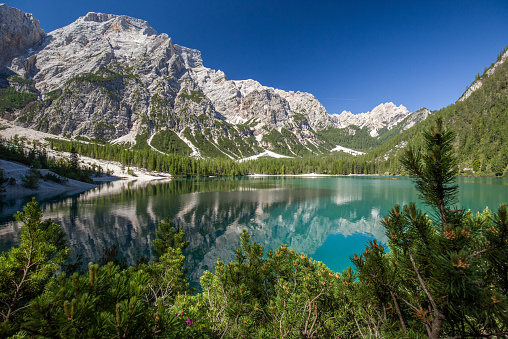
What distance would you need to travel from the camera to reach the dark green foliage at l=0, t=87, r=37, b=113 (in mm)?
150750

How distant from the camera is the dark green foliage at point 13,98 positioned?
15075 cm

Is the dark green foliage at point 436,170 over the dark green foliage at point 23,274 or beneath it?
over

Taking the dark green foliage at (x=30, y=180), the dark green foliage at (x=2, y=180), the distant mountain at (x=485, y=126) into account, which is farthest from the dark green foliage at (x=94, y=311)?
the distant mountain at (x=485, y=126)

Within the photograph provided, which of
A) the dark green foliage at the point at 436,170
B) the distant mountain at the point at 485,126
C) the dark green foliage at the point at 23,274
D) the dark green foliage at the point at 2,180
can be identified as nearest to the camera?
the dark green foliage at the point at 436,170

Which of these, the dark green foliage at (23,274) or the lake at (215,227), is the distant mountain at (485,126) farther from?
the dark green foliage at (23,274)

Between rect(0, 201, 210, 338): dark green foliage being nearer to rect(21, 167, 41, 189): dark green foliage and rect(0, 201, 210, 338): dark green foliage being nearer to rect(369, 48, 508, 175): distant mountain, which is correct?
rect(21, 167, 41, 189): dark green foliage

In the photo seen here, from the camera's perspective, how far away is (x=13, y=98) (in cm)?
15800

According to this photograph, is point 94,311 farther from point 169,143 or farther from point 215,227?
point 169,143

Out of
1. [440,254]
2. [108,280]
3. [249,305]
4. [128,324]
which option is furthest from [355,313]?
[108,280]

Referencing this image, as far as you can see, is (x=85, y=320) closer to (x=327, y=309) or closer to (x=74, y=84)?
(x=327, y=309)

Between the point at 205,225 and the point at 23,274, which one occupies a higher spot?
the point at 23,274

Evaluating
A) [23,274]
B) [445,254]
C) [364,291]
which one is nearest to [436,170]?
[445,254]

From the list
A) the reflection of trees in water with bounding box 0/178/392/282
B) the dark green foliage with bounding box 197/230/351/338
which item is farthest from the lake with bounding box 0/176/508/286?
the dark green foliage with bounding box 197/230/351/338

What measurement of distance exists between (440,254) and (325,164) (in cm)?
14767
